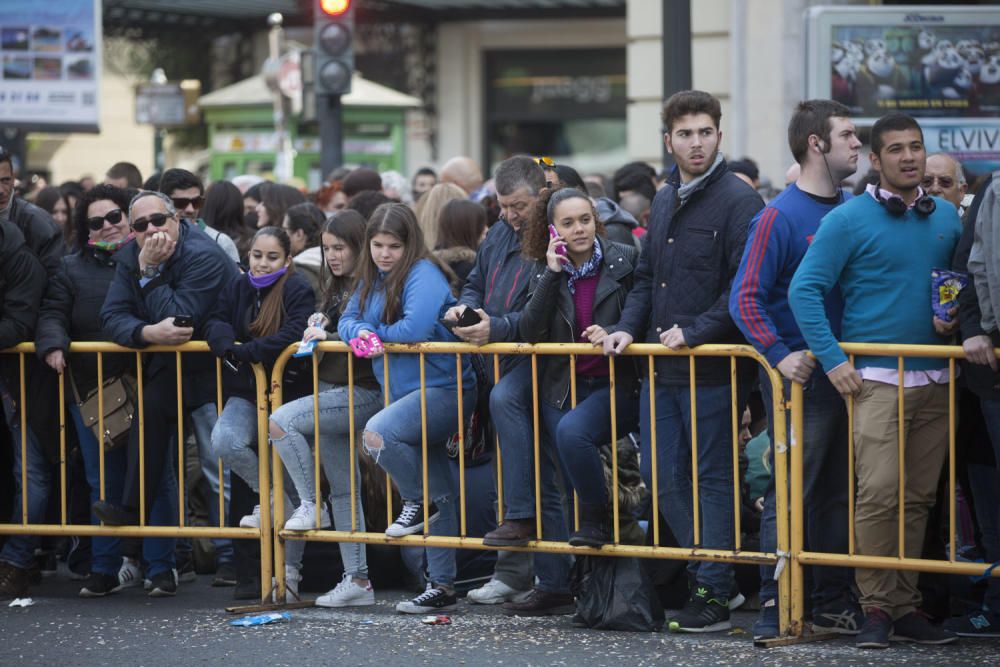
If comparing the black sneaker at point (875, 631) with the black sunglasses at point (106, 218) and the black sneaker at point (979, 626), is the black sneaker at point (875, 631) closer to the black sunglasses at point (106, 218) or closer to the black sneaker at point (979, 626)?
the black sneaker at point (979, 626)

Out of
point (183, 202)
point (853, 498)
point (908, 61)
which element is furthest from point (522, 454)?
A: point (908, 61)

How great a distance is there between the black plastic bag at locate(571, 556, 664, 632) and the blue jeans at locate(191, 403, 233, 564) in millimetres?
2007

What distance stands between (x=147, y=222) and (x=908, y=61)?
21.4ft

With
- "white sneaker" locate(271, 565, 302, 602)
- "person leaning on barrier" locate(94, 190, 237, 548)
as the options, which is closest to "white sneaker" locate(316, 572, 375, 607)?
"white sneaker" locate(271, 565, 302, 602)

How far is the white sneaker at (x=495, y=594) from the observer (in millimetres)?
7430

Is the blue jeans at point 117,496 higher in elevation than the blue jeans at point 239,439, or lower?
lower

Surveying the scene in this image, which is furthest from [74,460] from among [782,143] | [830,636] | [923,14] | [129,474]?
[782,143]

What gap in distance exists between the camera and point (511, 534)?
700 centimetres

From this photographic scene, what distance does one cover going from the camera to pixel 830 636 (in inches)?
257

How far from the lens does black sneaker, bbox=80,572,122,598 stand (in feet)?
25.7

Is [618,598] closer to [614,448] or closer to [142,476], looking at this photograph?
[614,448]

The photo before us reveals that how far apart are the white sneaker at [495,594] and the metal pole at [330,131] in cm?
603

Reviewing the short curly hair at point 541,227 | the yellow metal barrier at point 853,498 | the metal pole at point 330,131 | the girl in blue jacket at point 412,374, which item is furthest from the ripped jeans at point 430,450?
the metal pole at point 330,131

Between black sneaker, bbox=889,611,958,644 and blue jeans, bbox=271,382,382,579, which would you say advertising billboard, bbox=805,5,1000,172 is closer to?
blue jeans, bbox=271,382,382,579
